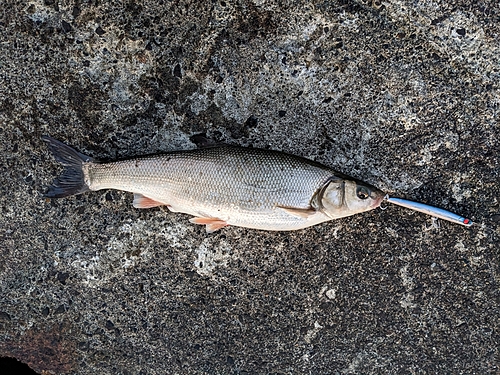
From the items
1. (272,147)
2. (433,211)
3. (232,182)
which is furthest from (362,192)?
(232,182)

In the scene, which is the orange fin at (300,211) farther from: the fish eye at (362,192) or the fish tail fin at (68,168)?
the fish tail fin at (68,168)

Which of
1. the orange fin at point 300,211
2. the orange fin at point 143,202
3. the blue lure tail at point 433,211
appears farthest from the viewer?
the orange fin at point 143,202

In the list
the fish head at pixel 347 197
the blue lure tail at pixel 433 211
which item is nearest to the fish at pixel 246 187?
the fish head at pixel 347 197

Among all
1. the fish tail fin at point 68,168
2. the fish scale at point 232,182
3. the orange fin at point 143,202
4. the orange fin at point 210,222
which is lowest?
the fish tail fin at point 68,168

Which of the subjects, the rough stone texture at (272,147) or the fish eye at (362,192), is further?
the rough stone texture at (272,147)

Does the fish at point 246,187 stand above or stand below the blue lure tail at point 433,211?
below

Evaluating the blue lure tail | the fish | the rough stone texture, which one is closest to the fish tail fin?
the rough stone texture
